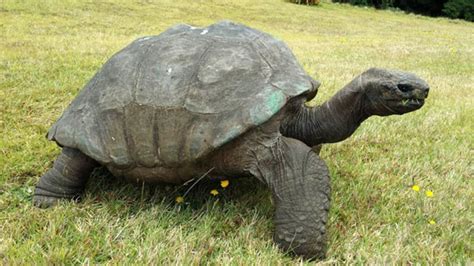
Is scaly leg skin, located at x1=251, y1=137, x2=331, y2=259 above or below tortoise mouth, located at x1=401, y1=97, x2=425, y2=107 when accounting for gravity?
below

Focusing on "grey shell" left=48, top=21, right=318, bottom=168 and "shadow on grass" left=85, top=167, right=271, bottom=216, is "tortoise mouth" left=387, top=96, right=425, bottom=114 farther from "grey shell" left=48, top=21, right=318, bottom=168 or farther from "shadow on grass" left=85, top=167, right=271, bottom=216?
"shadow on grass" left=85, top=167, right=271, bottom=216

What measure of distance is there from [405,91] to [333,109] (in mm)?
415

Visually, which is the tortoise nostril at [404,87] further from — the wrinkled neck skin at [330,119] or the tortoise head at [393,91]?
the wrinkled neck skin at [330,119]

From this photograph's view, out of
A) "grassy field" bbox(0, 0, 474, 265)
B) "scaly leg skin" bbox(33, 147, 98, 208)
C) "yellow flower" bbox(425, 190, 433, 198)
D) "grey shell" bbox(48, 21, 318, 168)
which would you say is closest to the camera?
"grassy field" bbox(0, 0, 474, 265)

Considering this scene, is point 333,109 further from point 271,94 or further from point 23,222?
point 23,222

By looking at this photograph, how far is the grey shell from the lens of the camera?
234 centimetres

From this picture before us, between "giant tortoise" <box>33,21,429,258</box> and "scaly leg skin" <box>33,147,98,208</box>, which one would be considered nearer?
"giant tortoise" <box>33,21,429,258</box>

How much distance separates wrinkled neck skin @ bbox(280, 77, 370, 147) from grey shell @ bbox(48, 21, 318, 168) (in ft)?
0.50

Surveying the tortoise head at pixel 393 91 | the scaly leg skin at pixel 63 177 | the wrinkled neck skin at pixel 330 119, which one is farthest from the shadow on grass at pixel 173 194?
the tortoise head at pixel 393 91

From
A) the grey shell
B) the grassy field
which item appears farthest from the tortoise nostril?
the grassy field

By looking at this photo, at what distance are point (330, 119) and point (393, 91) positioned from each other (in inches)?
15.8

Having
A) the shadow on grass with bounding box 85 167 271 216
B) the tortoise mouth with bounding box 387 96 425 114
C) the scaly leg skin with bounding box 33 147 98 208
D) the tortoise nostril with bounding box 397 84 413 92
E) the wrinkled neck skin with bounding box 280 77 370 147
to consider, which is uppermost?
the tortoise nostril with bounding box 397 84 413 92

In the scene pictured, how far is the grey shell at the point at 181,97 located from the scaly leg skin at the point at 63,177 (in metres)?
0.10

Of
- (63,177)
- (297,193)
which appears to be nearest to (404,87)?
(297,193)
